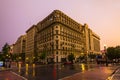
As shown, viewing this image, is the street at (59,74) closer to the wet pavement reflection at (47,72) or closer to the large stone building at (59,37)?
the wet pavement reflection at (47,72)

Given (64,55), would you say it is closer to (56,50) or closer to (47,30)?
(56,50)

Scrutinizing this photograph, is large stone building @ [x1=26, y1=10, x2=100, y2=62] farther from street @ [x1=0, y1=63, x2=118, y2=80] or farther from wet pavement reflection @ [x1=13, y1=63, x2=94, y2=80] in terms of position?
street @ [x1=0, y1=63, x2=118, y2=80]

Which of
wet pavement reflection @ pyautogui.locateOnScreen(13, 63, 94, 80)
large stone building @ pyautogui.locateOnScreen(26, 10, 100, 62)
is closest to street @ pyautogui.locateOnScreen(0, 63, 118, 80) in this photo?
wet pavement reflection @ pyautogui.locateOnScreen(13, 63, 94, 80)

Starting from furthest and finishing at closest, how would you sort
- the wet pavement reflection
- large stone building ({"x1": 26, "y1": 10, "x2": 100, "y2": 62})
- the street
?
large stone building ({"x1": 26, "y1": 10, "x2": 100, "y2": 62}) → the wet pavement reflection → the street

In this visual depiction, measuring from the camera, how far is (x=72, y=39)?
128m

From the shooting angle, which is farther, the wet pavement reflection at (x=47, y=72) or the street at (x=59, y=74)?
the wet pavement reflection at (x=47, y=72)

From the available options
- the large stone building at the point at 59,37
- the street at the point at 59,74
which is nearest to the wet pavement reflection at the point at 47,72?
the street at the point at 59,74

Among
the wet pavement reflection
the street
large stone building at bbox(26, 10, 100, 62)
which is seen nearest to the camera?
A: the street

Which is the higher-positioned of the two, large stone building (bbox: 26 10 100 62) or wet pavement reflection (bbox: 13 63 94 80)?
large stone building (bbox: 26 10 100 62)

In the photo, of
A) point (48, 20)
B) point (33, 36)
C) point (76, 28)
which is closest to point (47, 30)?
point (48, 20)

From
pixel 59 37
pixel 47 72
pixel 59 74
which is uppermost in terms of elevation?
pixel 59 37

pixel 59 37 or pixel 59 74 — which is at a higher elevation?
pixel 59 37

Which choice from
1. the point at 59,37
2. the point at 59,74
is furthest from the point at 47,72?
the point at 59,37

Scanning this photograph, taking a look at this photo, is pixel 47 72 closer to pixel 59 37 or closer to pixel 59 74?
pixel 59 74
